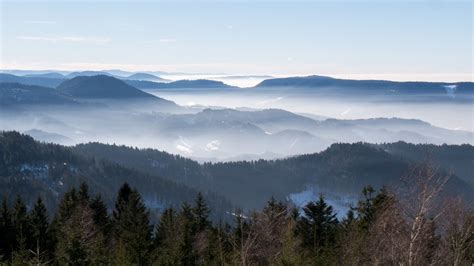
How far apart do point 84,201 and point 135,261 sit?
67.0 ft

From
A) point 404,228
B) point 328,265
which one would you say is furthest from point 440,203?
point 328,265

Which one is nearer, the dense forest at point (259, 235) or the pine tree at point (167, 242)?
the dense forest at point (259, 235)

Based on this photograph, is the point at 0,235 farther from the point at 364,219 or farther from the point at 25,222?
the point at 364,219

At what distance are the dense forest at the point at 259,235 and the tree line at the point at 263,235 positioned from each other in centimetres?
9

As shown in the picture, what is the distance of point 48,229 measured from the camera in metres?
61.4

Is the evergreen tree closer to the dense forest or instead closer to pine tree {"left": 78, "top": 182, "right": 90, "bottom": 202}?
the dense forest

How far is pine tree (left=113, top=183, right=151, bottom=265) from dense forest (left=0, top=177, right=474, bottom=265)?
0.10 m

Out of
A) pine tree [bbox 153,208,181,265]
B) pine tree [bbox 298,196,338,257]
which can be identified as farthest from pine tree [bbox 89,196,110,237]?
pine tree [bbox 298,196,338,257]

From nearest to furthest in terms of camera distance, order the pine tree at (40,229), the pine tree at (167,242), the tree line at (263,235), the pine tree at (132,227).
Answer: the tree line at (263,235) < the pine tree at (167,242) < the pine tree at (132,227) < the pine tree at (40,229)

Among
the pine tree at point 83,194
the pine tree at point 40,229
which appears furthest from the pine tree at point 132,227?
the pine tree at point 40,229

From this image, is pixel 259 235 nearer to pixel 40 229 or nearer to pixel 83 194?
pixel 40 229

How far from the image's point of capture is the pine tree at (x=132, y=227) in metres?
45.0

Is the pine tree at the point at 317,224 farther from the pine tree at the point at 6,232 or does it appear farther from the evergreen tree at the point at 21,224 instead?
the pine tree at the point at 6,232

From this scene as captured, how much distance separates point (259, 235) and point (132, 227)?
15.7 metres
